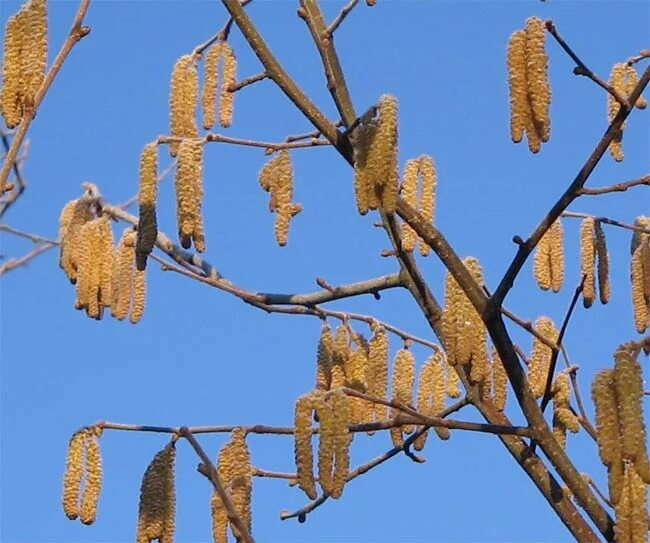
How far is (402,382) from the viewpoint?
11.3 feet

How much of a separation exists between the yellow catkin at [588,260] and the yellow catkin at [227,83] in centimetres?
93

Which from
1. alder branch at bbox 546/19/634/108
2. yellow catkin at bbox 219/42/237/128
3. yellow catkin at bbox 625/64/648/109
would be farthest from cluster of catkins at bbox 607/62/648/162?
yellow catkin at bbox 219/42/237/128

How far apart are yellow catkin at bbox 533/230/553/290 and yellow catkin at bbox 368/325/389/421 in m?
0.42

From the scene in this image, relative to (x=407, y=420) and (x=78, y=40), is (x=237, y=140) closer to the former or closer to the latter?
(x=78, y=40)

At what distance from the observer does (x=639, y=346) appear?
2316mm

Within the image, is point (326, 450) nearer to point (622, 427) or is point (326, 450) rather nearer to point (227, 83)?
point (622, 427)

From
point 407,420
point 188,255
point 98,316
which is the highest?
point 188,255

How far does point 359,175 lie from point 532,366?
3.28 feet

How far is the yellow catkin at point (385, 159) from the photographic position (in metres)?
2.55

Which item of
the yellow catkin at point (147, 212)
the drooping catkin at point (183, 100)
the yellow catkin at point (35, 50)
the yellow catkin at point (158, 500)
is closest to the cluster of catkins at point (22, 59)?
the yellow catkin at point (35, 50)

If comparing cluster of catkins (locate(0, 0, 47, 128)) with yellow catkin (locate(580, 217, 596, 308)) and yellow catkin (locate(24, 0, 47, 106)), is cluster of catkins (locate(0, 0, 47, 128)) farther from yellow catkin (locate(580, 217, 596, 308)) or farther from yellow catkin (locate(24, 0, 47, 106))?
yellow catkin (locate(580, 217, 596, 308))

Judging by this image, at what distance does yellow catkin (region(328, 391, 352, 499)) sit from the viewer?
251cm

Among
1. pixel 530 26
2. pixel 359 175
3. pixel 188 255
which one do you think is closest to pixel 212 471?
pixel 359 175

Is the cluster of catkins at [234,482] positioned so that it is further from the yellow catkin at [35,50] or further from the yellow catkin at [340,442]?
the yellow catkin at [35,50]
